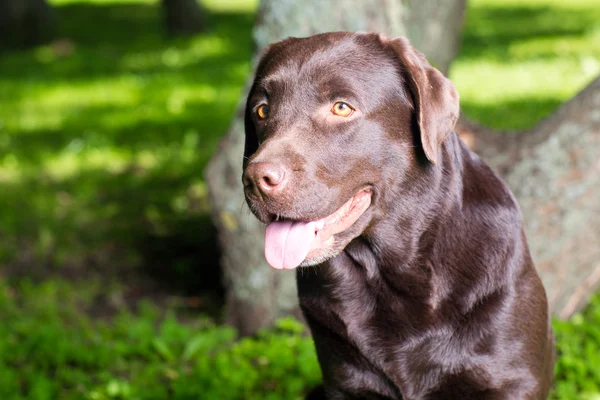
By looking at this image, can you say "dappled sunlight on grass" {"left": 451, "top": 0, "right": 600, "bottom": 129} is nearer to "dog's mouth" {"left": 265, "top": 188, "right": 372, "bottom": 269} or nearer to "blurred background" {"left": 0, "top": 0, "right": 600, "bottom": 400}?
"blurred background" {"left": 0, "top": 0, "right": 600, "bottom": 400}

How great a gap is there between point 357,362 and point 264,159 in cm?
94

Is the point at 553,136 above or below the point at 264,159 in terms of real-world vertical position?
below

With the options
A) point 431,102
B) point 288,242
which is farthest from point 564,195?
point 288,242

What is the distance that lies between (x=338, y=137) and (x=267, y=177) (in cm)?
33

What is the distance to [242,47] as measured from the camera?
45.2ft

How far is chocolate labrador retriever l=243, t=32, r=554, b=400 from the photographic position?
288 cm

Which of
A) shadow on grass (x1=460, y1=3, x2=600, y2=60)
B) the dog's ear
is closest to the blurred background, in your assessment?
the dog's ear

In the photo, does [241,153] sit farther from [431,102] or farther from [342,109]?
[431,102]

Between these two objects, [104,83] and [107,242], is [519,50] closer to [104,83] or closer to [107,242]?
[104,83]

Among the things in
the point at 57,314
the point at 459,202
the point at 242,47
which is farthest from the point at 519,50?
the point at 459,202

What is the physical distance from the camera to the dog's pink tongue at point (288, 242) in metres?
2.86

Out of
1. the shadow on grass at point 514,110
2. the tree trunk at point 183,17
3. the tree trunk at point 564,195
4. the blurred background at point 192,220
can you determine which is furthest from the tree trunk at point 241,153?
the tree trunk at point 183,17

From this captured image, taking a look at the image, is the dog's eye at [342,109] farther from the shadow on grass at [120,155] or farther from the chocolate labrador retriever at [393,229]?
the shadow on grass at [120,155]

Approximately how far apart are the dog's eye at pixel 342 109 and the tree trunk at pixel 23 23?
1324 cm
